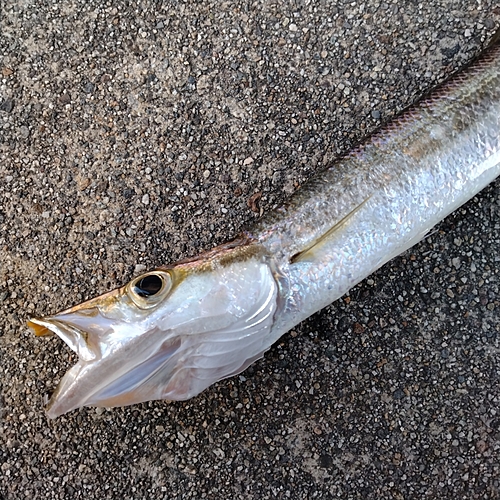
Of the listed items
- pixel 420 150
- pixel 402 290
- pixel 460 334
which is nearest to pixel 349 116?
pixel 420 150

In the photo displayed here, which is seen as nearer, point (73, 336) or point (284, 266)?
point (73, 336)

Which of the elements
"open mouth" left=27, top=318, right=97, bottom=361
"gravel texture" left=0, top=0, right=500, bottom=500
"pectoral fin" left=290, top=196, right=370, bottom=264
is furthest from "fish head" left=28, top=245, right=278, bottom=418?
"gravel texture" left=0, top=0, right=500, bottom=500

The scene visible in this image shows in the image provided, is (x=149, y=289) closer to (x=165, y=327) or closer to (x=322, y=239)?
(x=165, y=327)

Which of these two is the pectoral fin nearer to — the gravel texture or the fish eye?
the fish eye

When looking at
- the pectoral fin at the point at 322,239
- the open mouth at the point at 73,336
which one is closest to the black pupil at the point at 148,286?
the open mouth at the point at 73,336

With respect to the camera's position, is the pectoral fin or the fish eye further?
the pectoral fin

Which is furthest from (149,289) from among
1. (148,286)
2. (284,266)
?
(284,266)

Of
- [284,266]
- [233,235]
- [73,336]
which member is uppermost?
[73,336]

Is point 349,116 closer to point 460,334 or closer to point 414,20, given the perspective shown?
point 414,20
